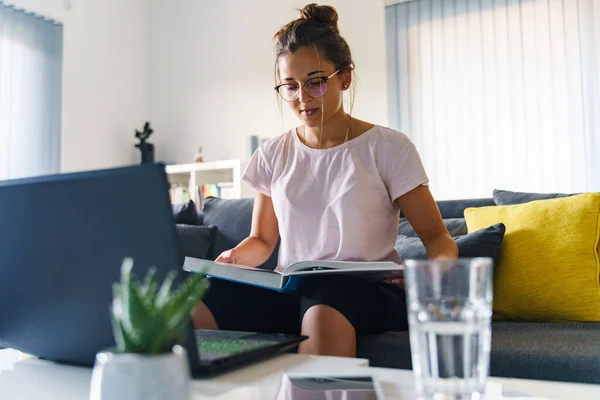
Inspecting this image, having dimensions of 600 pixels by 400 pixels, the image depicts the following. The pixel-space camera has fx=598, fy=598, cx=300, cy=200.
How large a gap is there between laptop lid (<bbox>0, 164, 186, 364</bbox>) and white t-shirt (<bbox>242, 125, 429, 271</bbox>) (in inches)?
27.3

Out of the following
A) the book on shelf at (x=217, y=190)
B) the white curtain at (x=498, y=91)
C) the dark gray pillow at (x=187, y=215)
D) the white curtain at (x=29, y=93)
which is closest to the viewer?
the dark gray pillow at (x=187, y=215)

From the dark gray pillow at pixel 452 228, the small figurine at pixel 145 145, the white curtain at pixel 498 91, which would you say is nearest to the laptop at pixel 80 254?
the dark gray pillow at pixel 452 228

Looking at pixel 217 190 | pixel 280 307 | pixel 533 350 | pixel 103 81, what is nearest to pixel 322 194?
pixel 280 307

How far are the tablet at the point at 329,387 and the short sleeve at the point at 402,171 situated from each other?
2.29 feet

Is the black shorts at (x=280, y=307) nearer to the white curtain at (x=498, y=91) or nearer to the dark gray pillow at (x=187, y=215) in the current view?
the dark gray pillow at (x=187, y=215)

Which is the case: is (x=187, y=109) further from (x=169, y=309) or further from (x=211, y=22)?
(x=169, y=309)

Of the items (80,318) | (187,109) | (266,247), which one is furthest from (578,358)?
(187,109)

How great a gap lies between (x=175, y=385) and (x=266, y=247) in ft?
3.46

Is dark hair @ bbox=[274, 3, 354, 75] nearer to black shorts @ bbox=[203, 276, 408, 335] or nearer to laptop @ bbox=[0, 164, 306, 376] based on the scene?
black shorts @ bbox=[203, 276, 408, 335]

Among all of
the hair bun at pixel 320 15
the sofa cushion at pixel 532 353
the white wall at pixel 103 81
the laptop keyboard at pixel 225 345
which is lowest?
the sofa cushion at pixel 532 353

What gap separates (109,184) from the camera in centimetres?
60

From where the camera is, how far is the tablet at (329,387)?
0.61m

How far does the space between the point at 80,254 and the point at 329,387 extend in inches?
12.0

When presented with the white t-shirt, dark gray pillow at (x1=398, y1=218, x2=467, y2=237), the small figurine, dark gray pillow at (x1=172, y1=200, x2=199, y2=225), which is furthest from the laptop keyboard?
the small figurine
